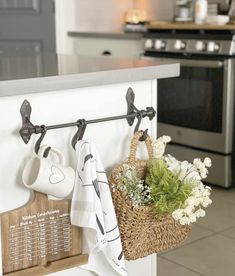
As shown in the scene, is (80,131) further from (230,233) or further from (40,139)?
(230,233)

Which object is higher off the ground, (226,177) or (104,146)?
(104,146)

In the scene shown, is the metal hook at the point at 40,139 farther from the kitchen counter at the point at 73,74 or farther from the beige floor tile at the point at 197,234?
the beige floor tile at the point at 197,234

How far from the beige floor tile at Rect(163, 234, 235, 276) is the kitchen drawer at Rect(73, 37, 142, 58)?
5.29 feet

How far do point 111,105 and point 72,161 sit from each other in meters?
0.20

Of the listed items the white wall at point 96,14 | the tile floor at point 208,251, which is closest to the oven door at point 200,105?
the tile floor at point 208,251

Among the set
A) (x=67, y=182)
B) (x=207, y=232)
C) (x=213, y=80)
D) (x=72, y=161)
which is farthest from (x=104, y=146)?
(x=213, y=80)

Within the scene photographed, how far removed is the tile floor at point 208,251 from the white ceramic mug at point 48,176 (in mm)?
1035

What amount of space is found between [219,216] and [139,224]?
60.9 inches

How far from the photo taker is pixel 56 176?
1.39m

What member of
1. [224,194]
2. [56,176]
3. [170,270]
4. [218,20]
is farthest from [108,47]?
[56,176]

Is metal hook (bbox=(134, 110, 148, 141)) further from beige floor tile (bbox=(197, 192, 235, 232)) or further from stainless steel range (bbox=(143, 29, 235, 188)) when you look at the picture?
stainless steel range (bbox=(143, 29, 235, 188))

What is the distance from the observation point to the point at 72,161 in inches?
60.3

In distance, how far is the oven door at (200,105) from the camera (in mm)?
3256

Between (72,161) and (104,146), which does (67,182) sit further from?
(104,146)
